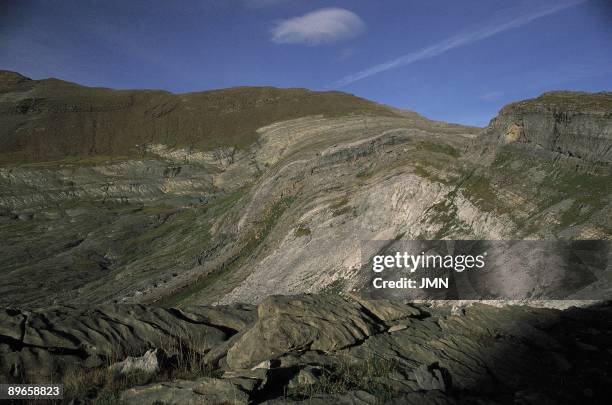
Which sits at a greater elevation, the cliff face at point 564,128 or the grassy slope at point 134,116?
the grassy slope at point 134,116

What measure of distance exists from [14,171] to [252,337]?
73037mm

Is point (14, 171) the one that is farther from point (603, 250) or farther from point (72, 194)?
point (603, 250)

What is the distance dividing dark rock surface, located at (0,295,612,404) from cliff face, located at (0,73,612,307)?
25.8ft

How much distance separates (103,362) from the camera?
8.60 meters

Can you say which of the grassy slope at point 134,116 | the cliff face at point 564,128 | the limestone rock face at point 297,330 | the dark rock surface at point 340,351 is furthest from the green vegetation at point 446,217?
the grassy slope at point 134,116

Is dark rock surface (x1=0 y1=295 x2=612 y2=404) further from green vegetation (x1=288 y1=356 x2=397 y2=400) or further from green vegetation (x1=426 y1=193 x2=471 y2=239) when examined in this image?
green vegetation (x1=426 y1=193 x2=471 y2=239)

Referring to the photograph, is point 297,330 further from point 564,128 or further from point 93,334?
point 564,128

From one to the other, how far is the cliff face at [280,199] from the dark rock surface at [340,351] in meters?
7.88

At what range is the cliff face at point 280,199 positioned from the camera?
19562 millimetres

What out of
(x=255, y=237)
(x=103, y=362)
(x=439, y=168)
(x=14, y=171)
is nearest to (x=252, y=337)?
(x=103, y=362)

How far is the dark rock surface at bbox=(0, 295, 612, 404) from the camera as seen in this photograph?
6828mm

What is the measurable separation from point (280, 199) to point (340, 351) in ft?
86.0

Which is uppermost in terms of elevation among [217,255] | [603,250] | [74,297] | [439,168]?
[439,168]

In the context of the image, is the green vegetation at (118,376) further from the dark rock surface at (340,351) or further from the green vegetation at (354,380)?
the green vegetation at (354,380)
